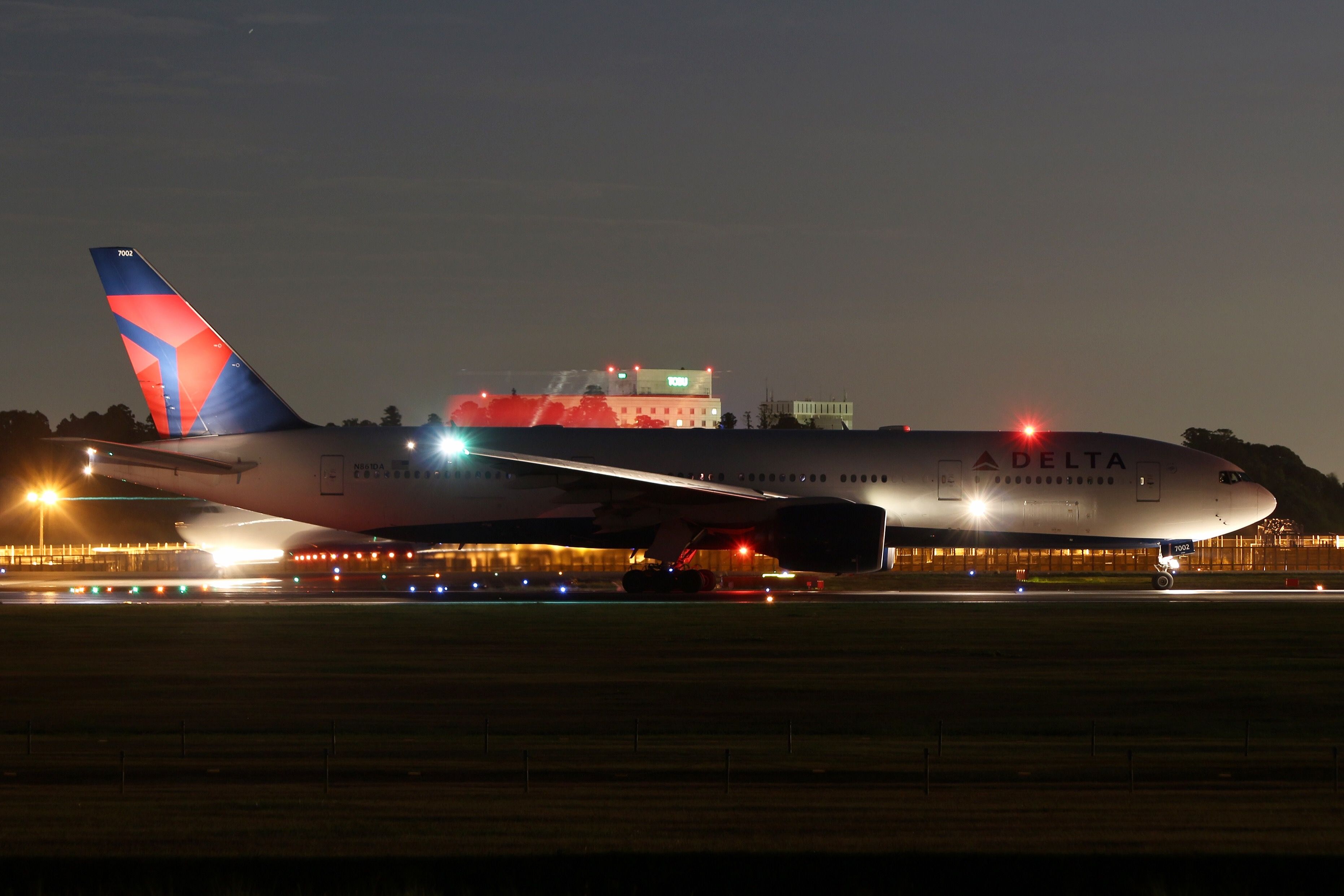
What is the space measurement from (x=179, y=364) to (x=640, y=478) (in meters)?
13.7

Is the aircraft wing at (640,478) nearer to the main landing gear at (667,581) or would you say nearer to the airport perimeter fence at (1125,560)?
the main landing gear at (667,581)

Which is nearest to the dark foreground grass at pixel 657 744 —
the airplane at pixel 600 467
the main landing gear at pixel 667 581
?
the main landing gear at pixel 667 581

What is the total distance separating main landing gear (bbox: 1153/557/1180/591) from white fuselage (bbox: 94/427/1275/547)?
55.1 inches

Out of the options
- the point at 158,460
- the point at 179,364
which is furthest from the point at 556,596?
the point at 179,364

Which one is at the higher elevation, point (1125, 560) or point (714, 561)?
point (1125, 560)

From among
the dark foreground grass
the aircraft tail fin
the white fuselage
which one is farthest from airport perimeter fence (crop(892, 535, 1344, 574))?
the dark foreground grass

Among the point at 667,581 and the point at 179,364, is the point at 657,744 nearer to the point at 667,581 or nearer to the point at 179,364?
the point at 667,581

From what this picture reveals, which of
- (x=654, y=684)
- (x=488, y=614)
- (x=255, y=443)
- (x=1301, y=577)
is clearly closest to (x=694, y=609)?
(x=488, y=614)

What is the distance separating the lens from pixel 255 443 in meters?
39.6

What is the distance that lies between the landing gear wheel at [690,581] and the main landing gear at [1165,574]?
13.3 m

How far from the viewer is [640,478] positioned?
120 feet

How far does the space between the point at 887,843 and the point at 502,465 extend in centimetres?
2668

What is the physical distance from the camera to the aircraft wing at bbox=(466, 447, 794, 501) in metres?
36.1

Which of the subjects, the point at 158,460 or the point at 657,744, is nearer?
the point at 657,744
